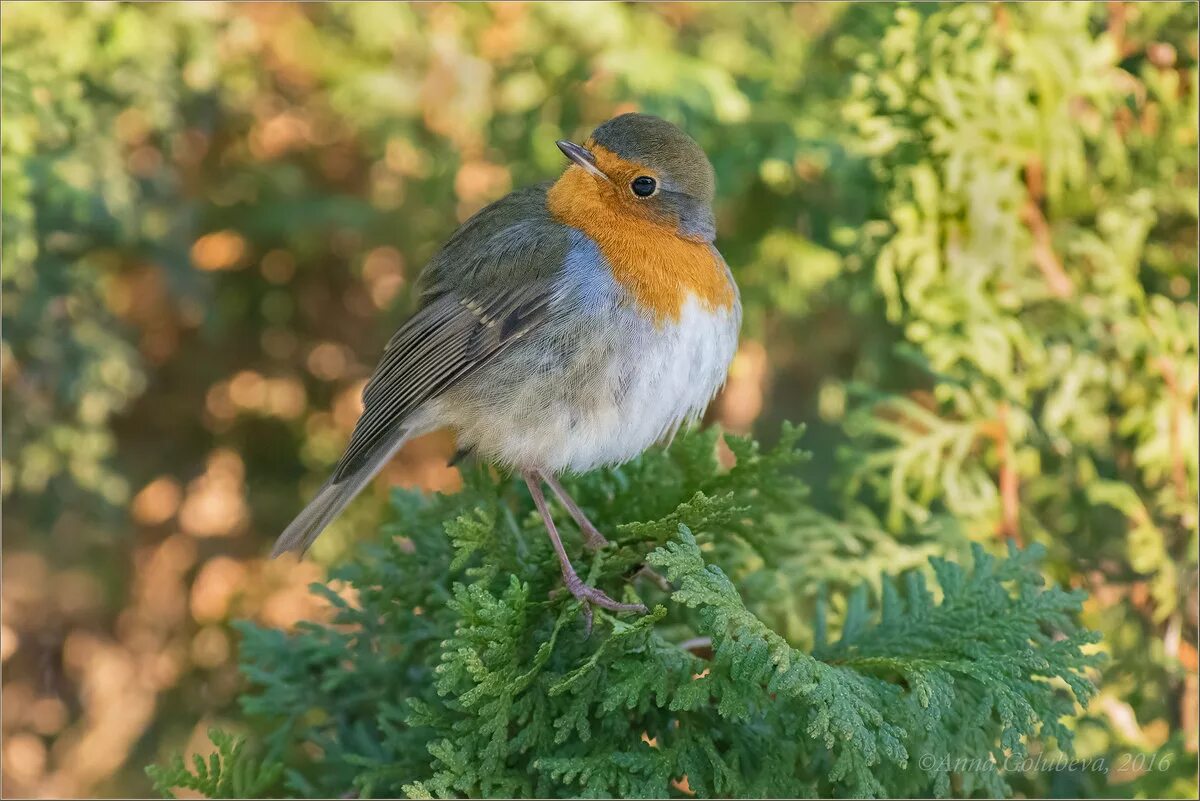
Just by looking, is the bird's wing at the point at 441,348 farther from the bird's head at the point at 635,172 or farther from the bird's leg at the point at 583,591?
the bird's leg at the point at 583,591

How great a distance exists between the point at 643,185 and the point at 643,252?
161 mm

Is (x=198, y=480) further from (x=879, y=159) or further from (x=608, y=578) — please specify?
(x=879, y=159)

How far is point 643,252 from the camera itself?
233 centimetres

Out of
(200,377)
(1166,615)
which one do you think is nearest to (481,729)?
(1166,615)

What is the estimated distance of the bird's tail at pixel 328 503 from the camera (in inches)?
94.6

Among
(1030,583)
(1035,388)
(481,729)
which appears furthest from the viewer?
(1035,388)

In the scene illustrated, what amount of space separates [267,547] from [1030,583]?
258 centimetres

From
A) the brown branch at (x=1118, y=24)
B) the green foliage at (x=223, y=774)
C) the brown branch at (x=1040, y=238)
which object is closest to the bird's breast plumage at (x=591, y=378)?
the green foliage at (x=223, y=774)

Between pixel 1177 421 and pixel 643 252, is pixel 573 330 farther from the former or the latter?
pixel 1177 421

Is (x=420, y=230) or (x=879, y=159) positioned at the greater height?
(x=879, y=159)

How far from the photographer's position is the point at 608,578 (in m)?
2.06

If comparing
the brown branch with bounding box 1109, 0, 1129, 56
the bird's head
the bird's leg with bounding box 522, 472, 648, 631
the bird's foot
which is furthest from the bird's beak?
the brown branch with bounding box 1109, 0, 1129, 56

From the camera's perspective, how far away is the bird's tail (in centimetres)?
240

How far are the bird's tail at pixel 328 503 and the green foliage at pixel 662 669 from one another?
5.9 inches
